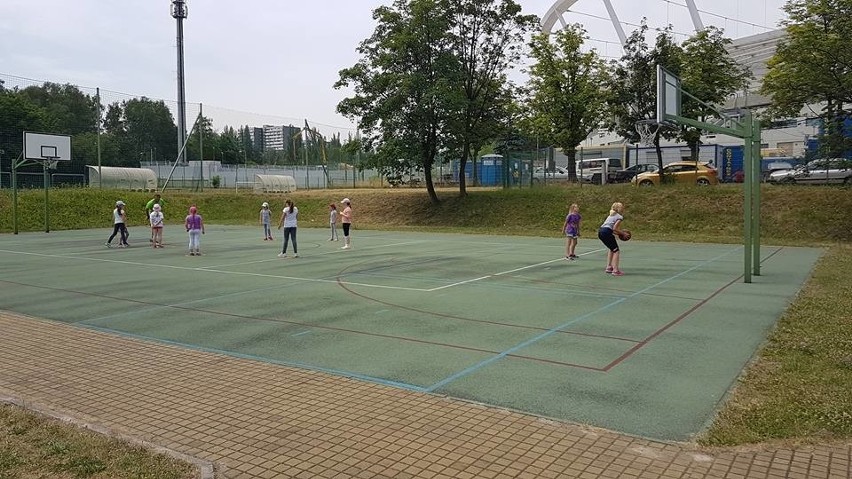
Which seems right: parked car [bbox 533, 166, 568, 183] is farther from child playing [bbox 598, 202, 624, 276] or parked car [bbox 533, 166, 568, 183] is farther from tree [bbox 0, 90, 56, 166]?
tree [bbox 0, 90, 56, 166]

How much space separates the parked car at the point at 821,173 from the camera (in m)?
26.2

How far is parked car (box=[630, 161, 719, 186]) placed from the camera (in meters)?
35.0

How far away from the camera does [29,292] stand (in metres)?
12.9

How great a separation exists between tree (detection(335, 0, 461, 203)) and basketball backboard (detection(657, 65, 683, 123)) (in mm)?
18752

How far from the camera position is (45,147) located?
33.8m

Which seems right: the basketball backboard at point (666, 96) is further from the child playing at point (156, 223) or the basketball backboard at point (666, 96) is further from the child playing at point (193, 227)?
the child playing at point (156, 223)

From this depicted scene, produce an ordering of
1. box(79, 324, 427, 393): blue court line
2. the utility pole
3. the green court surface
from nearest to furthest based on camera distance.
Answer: the green court surface, box(79, 324, 427, 393): blue court line, the utility pole

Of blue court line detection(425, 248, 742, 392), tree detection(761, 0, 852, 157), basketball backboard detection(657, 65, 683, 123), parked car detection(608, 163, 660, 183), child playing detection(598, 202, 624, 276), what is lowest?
blue court line detection(425, 248, 742, 392)

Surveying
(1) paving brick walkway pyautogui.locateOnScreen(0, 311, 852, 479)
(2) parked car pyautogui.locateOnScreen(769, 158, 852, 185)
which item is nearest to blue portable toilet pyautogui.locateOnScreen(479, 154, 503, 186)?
(2) parked car pyautogui.locateOnScreen(769, 158, 852, 185)

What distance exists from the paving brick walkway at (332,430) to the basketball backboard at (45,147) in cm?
3013

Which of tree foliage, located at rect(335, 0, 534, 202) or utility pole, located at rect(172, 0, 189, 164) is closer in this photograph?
tree foliage, located at rect(335, 0, 534, 202)

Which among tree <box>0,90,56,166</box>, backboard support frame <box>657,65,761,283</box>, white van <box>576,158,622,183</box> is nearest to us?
backboard support frame <box>657,65,761,283</box>

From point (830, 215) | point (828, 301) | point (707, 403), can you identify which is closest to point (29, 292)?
point (707, 403)

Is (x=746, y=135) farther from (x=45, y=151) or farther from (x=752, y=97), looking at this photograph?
(x=752, y=97)
